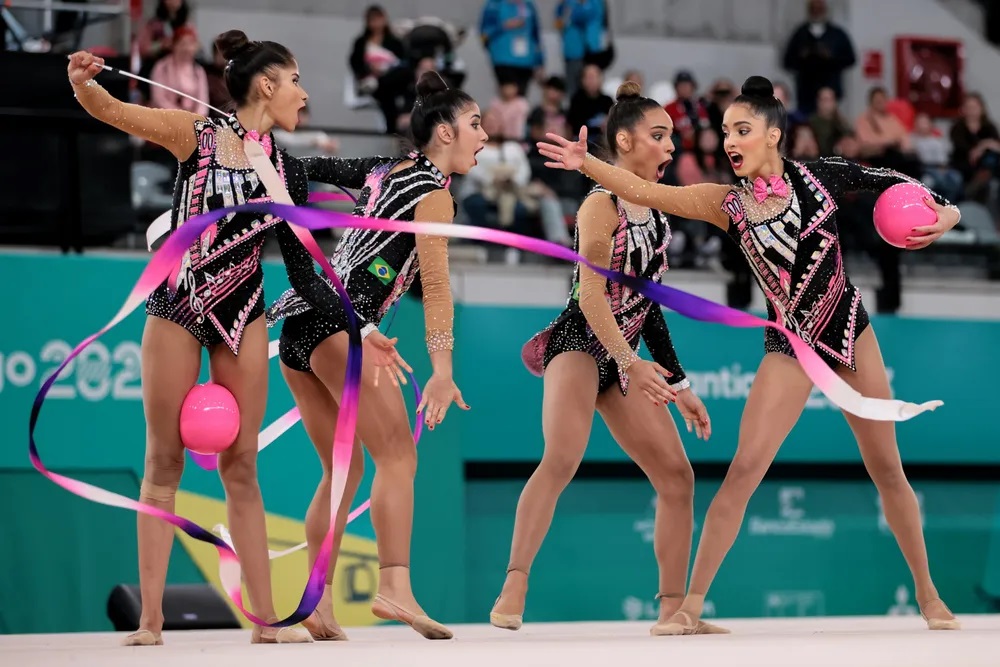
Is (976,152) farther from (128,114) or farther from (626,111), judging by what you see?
(128,114)

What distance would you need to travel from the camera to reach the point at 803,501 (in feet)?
28.0

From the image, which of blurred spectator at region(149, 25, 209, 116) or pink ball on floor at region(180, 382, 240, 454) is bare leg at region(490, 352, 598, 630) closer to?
pink ball on floor at region(180, 382, 240, 454)

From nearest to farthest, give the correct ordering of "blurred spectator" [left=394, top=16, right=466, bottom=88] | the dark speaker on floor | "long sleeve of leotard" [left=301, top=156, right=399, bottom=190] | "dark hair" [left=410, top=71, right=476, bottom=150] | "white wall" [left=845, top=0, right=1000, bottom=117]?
"dark hair" [left=410, top=71, right=476, bottom=150]
"long sleeve of leotard" [left=301, top=156, right=399, bottom=190]
the dark speaker on floor
"blurred spectator" [left=394, top=16, right=466, bottom=88]
"white wall" [left=845, top=0, right=1000, bottom=117]

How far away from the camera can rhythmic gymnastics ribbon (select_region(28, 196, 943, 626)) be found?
3740 mm

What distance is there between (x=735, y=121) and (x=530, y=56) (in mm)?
5474

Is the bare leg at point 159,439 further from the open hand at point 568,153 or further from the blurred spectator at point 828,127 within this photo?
the blurred spectator at point 828,127

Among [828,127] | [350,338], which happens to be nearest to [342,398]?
[350,338]

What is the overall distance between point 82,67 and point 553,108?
5.72 metres

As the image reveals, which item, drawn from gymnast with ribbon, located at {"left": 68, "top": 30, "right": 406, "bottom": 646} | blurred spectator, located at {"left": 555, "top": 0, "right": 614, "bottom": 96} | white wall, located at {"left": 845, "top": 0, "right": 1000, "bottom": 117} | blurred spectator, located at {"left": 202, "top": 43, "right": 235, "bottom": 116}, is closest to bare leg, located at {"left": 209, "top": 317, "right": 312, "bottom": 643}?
gymnast with ribbon, located at {"left": 68, "top": 30, "right": 406, "bottom": 646}

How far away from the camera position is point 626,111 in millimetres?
4625

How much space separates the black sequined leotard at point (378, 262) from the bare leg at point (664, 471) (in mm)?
840

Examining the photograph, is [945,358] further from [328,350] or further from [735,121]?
[328,350]

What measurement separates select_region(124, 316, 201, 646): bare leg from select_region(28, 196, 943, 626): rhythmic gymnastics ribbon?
0.26 feet

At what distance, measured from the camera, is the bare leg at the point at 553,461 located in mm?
4504
